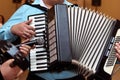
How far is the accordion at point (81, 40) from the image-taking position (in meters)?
1.74

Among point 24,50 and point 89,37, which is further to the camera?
point 89,37

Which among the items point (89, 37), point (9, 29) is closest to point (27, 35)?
point (9, 29)

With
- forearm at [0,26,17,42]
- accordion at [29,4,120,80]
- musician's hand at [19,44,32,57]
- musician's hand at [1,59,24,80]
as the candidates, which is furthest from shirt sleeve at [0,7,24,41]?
musician's hand at [1,59,24,80]

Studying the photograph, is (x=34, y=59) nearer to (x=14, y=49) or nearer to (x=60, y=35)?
(x=60, y=35)

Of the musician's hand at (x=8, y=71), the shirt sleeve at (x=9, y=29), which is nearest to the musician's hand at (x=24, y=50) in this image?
the musician's hand at (x=8, y=71)

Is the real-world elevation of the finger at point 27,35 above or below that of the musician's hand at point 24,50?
below

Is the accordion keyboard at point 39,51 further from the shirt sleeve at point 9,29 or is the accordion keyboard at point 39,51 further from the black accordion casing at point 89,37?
the shirt sleeve at point 9,29

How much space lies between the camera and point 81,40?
1.82 metres

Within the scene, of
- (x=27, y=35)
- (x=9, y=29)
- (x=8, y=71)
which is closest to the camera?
(x=8, y=71)

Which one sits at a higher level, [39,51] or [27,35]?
[27,35]

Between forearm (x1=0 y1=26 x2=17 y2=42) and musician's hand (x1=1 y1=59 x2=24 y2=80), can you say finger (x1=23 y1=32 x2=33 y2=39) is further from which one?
musician's hand (x1=1 y1=59 x2=24 y2=80)

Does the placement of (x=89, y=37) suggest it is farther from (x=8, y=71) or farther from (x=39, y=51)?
(x=8, y=71)

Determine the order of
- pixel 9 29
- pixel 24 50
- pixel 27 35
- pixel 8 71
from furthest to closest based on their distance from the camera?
pixel 9 29, pixel 27 35, pixel 24 50, pixel 8 71

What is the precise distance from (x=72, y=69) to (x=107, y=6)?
4.54 meters
